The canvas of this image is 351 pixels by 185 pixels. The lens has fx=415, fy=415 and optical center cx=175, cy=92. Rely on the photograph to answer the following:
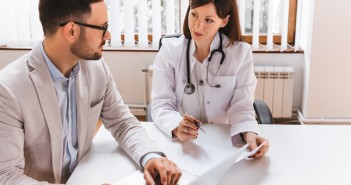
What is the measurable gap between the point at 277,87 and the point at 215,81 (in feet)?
5.29

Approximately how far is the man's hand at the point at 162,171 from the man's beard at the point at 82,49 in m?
0.39

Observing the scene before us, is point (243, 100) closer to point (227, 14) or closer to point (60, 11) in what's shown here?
point (227, 14)

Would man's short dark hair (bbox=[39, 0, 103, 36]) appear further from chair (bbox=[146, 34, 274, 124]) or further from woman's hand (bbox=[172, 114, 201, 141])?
chair (bbox=[146, 34, 274, 124])

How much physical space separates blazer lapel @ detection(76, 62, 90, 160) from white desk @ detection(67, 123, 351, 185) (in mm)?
59

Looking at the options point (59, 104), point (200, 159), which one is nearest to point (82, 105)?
point (59, 104)

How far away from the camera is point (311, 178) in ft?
4.14

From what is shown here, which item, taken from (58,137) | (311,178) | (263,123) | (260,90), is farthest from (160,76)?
(260,90)

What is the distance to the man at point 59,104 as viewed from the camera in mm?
1152

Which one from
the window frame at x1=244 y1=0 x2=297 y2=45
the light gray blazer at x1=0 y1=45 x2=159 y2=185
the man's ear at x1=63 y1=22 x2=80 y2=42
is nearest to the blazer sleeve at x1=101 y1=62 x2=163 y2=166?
the light gray blazer at x1=0 y1=45 x2=159 y2=185

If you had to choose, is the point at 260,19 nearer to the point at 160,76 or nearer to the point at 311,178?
the point at 160,76

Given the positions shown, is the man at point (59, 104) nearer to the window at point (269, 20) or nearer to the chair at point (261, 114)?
the chair at point (261, 114)

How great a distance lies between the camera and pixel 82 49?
1.32 m

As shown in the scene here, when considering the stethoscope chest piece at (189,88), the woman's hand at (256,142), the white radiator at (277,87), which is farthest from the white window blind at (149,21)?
the woman's hand at (256,142)

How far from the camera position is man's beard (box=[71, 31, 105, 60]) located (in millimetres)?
1312
